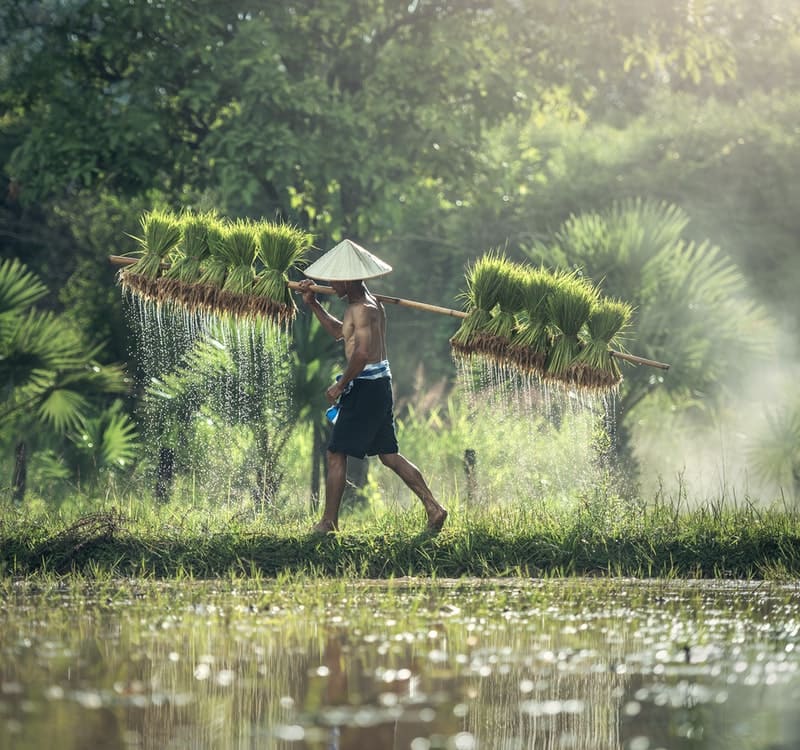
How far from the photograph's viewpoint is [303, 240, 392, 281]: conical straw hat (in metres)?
11.2

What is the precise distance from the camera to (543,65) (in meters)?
20.1

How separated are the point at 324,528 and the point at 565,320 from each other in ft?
7.93

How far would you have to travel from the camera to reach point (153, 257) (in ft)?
38.8

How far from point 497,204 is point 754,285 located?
28.2ft

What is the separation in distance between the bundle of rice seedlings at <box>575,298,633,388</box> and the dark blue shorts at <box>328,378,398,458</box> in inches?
59.4

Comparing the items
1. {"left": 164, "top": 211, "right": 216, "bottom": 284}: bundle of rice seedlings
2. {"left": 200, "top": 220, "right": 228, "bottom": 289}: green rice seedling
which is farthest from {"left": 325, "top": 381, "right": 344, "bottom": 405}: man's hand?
{"left": 164, "top": 211, "right": 216, "bottom": 284}: bundle of rice seedlings

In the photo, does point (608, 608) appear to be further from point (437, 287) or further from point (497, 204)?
point (437, 287)

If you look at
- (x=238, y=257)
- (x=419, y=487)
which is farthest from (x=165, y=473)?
(x=419, y=487)

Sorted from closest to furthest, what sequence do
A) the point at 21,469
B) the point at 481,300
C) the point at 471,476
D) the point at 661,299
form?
the point at 481,300, the point at 471,476, the point at 21,469, the point at 661,299

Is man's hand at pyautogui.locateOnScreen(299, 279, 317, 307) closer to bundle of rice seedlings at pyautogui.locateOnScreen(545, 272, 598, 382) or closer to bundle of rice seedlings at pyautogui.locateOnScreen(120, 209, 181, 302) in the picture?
bundle of rice seedlings at pyautogui.locateOnScreen(120, 209, 181, 302)

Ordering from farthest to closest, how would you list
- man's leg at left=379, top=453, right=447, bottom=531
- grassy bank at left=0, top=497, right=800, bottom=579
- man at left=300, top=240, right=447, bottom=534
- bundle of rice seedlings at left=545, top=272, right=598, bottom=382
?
bundle of rice seedlings at left=545, top=272, right=598, bottom=382 → man's leg at left=379, top=453, right=447, bottom=531 → man at left=300, top=240, right=447, bottom=534 → grassy bank at left=0, top=497, right=800, bottom=579

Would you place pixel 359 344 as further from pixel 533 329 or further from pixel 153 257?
pixel 153 257

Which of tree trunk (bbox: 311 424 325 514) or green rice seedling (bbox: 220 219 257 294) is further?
tree trunk (bbox: 311 424 325 514)

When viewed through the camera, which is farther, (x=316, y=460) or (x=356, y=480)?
(x=356, y=480)
